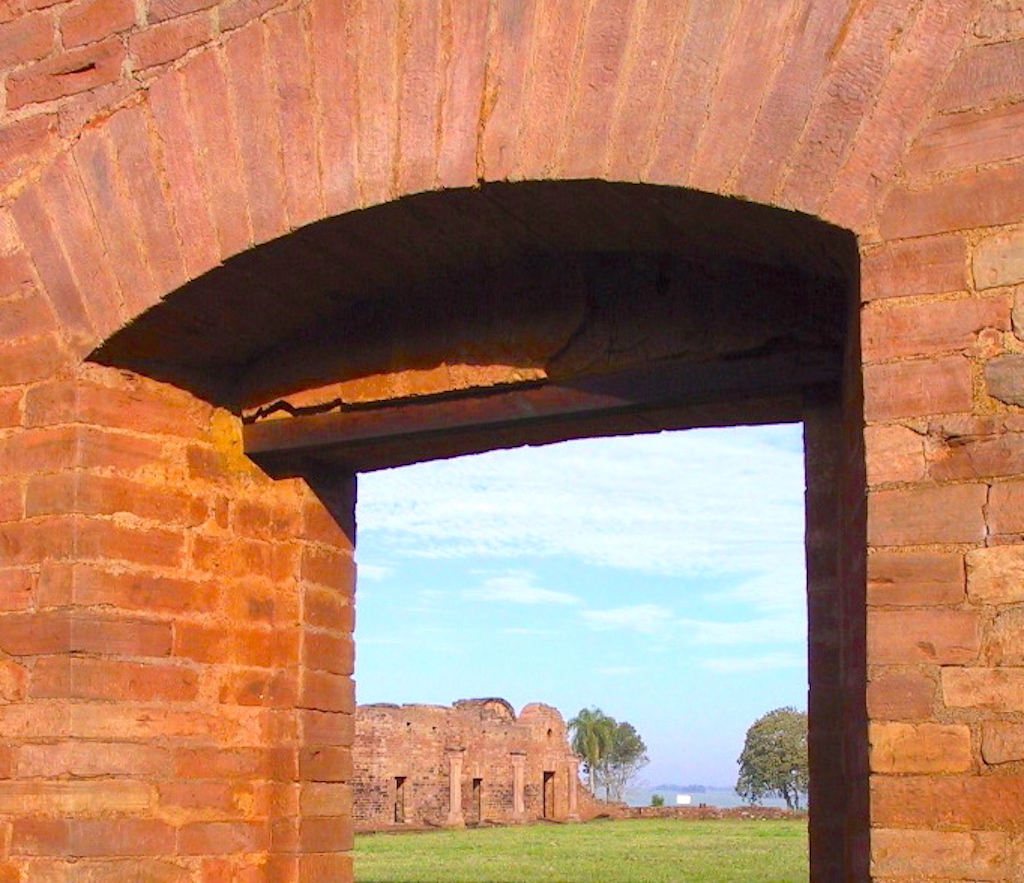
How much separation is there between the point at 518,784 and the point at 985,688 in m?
32.4

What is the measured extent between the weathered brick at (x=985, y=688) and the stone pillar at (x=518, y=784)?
32.0 meters

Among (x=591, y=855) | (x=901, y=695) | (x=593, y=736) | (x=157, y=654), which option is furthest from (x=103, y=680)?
(x=593, y=736)

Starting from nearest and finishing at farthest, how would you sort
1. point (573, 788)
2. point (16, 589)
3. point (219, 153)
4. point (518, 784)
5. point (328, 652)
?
point (219, 153)
point (16, 589)
point (328, 652)
point (518, 784)
point (573, 788)

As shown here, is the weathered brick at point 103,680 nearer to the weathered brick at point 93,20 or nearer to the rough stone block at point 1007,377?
the weathered brick at point 93,20

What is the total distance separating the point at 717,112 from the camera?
10.6 feet

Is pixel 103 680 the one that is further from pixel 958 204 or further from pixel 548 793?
pixel 548 793

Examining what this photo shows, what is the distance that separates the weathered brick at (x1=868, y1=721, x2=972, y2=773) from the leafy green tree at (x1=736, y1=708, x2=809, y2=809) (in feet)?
165

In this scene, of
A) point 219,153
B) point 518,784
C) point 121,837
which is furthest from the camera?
point 518,784

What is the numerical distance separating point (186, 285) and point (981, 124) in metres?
2.11

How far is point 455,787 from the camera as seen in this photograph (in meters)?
31.9

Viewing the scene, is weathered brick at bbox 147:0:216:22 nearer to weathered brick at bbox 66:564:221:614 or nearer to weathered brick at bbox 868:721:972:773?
weathered brick at bbox 66:564:221:614

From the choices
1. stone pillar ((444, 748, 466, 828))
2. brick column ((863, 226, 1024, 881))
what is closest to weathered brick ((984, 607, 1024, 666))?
brick column ((863, 226, 1024, 881))

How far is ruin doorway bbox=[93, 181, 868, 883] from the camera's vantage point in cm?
366

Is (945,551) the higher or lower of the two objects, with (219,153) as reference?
lower
